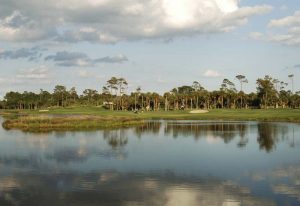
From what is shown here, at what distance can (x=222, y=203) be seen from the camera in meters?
23.9

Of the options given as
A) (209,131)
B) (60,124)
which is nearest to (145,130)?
(209,131)

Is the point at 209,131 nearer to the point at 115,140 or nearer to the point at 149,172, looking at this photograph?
the point at 115,140

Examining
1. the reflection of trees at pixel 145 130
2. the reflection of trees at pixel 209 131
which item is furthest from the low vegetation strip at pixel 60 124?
the reflection of trees at pixel 209 131

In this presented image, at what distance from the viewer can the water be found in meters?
25.1

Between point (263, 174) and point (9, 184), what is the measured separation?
1967 cm

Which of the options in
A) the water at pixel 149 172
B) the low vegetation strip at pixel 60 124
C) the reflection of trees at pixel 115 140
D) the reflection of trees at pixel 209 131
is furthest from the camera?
the low vegetation strip at pixel 60 124

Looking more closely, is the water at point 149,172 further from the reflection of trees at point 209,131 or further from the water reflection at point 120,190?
the reflection of trees at point 209,131

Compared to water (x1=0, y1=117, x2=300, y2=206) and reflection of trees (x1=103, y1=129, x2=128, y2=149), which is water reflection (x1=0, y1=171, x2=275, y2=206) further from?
→ reflection of trees (x1=103, y1=129, x2=128, y2=149)

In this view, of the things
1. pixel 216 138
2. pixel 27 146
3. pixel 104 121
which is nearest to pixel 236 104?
pixel 104 121

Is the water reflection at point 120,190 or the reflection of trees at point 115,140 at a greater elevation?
the reflection of trees at point 115,140

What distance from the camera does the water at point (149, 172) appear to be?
25.1 m

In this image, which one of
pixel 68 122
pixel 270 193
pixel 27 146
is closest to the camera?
pixel 270 193

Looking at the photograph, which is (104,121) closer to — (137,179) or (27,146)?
(27,146)

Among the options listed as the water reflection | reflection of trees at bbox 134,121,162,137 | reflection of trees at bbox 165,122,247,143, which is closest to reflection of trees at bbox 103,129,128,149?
reflection of trees at bbox 134,121,162,137
